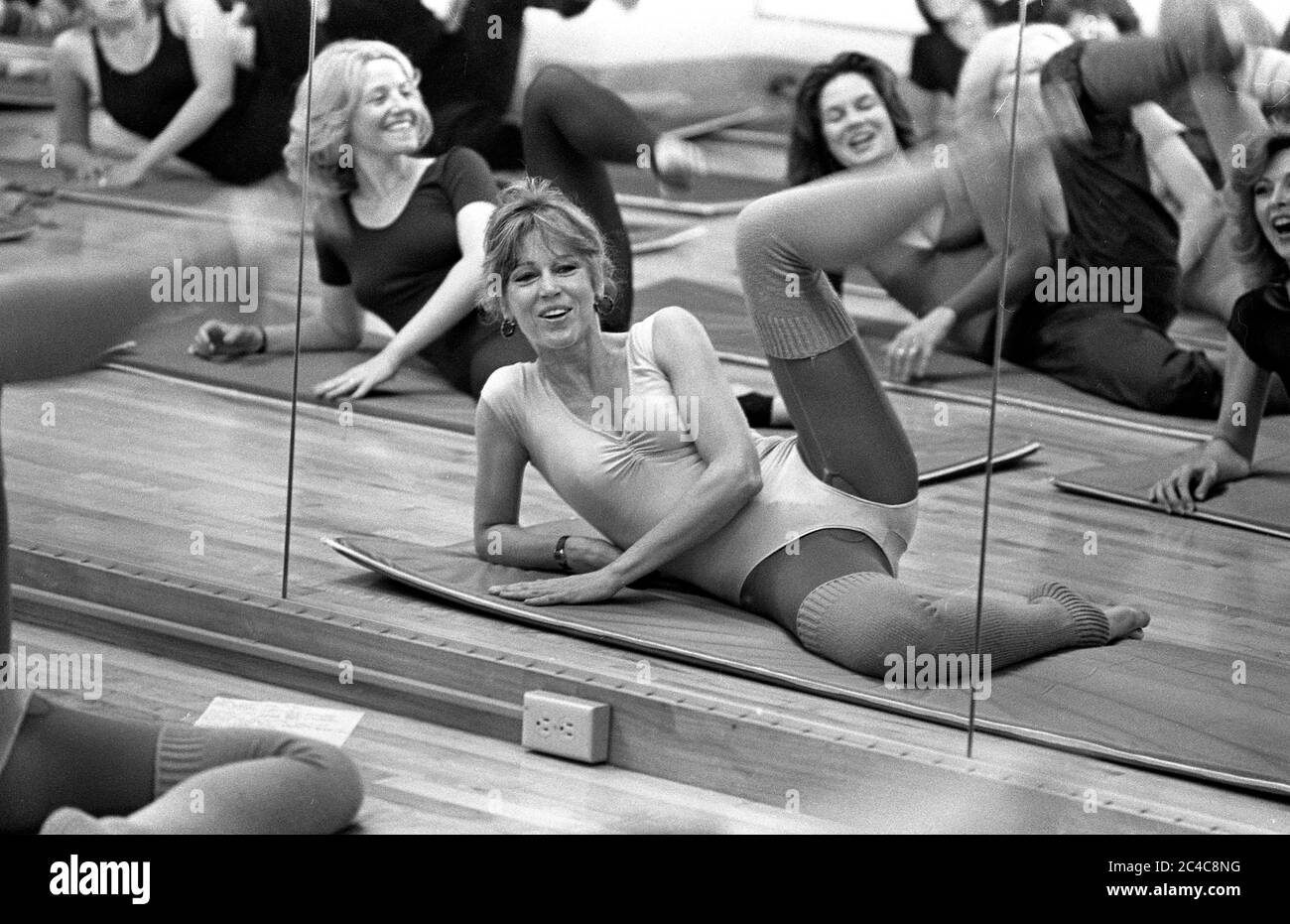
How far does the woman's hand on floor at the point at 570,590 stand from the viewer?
3688 millimetres

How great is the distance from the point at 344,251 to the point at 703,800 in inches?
52.5

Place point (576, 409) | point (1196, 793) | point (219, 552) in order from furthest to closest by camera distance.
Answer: point (219, 552) < point (576, 409) < point (1196, 793)

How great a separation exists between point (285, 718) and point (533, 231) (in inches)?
34.8

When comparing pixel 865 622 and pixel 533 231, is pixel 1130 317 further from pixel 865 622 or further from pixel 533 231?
pixel 533 231

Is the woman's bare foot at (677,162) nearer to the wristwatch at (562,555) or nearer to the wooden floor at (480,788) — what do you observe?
the wristwatch at (562,555)

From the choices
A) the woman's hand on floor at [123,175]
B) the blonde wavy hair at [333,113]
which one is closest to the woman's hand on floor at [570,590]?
the blonde wavy hair at [333,113]

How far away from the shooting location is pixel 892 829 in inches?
126

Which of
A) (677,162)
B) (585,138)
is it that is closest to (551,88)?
(585,138)

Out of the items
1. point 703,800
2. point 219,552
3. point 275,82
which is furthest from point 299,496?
point 703,800

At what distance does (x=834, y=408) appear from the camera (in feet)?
12.0

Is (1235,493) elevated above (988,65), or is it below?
below

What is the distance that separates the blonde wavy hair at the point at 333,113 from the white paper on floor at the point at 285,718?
3.17 feet

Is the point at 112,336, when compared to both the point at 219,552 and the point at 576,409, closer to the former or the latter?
the point at 576,409
